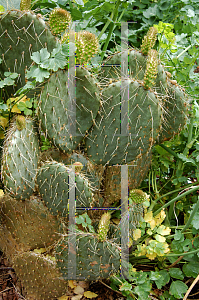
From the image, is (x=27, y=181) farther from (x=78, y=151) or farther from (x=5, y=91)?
(x=5, y=91)

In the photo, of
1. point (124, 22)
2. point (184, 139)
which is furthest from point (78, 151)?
point (124, 22)

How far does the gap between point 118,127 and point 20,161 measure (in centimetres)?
40

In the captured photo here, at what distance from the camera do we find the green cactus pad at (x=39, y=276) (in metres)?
1.14

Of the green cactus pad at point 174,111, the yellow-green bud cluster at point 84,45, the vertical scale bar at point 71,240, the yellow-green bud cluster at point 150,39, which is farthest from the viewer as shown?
the green cactus pad at point 174,111

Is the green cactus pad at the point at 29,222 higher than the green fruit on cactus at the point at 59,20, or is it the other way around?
the green fruit on cactus at the point at 59,20

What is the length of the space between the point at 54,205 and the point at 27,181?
139 mm

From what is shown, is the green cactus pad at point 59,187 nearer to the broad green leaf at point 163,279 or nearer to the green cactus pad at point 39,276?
the green cactus pad at point 39,276

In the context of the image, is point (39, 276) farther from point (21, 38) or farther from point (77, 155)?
point (21, 38)

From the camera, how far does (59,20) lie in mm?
1045

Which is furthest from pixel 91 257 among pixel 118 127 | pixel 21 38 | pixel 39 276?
pixel 21 38

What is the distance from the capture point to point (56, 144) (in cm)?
109

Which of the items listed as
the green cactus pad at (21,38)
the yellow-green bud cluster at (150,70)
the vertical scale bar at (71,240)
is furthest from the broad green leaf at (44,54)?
the vertical scale bar at (71,240)

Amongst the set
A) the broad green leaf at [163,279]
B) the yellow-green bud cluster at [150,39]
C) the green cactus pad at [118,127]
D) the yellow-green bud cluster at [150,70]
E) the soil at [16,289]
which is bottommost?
the soil at [16,289]

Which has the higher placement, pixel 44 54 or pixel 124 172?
pixel 44 54
